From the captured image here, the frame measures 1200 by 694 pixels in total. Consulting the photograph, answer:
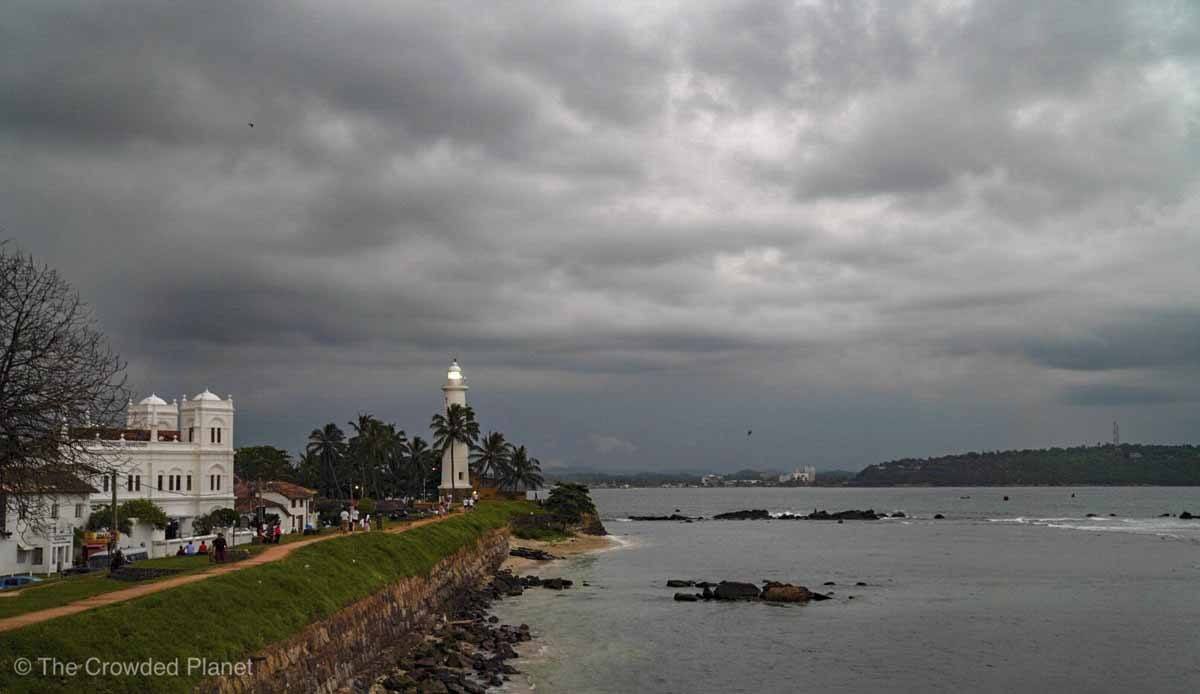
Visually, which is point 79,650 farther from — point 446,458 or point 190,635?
point 446,458

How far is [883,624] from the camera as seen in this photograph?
148 ft

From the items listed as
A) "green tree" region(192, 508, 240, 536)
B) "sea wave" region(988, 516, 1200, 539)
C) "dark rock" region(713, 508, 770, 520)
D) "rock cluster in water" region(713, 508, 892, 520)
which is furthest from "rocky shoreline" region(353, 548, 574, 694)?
"rock cluster in water" region(713, 508, 892, 520)

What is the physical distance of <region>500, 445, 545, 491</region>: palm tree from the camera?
108875 mm

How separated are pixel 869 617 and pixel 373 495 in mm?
66046

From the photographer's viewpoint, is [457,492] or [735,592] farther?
[457,492]

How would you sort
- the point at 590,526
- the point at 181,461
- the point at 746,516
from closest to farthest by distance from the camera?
the point at 181,461, the point at 590,526, the point at 746,516

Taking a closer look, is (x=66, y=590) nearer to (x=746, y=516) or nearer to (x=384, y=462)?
(x=384, y=462)

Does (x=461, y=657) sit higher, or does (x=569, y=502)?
(x=569, y=502)

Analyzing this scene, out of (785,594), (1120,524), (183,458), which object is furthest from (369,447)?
(1120,524)

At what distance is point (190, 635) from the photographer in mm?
21859

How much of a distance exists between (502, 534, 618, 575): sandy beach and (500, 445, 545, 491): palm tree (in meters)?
13.0

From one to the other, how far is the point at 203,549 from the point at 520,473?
71.5 m

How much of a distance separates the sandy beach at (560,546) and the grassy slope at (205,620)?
33352 millimetres

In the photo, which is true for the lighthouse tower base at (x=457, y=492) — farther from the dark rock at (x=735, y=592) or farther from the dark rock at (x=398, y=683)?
the dark rock at (x=398, y=683)
